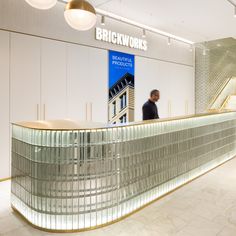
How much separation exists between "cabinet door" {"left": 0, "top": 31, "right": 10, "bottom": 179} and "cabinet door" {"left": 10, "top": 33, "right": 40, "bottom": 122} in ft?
0.29

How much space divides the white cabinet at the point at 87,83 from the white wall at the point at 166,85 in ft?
3.91

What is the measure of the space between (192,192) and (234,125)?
3074 mm

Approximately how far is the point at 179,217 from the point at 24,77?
3.48m

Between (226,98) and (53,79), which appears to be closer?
→ (53,79)

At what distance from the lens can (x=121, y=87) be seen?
6.08 metres

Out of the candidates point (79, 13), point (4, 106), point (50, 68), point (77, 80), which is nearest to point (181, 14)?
point (77, 80)

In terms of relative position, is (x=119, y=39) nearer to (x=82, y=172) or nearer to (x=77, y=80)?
(x=77, y=80)

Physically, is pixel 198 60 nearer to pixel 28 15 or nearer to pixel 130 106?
pixel 130 106

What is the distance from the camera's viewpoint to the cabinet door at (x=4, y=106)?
4094 millimetres

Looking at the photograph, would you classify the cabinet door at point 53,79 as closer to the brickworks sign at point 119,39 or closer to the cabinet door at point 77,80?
the cabinet door at point 77,80

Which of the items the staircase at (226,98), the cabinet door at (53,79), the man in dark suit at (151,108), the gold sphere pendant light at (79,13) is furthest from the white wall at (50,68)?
the staircase at (226,98)

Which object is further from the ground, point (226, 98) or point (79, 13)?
point (79, 13)

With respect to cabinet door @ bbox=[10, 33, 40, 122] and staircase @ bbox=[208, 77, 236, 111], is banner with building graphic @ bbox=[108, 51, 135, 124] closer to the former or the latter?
cabinet door @ bbox=[10, 33, 40, 122]

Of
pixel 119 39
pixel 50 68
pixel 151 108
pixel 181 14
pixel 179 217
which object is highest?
pixel 181 14
